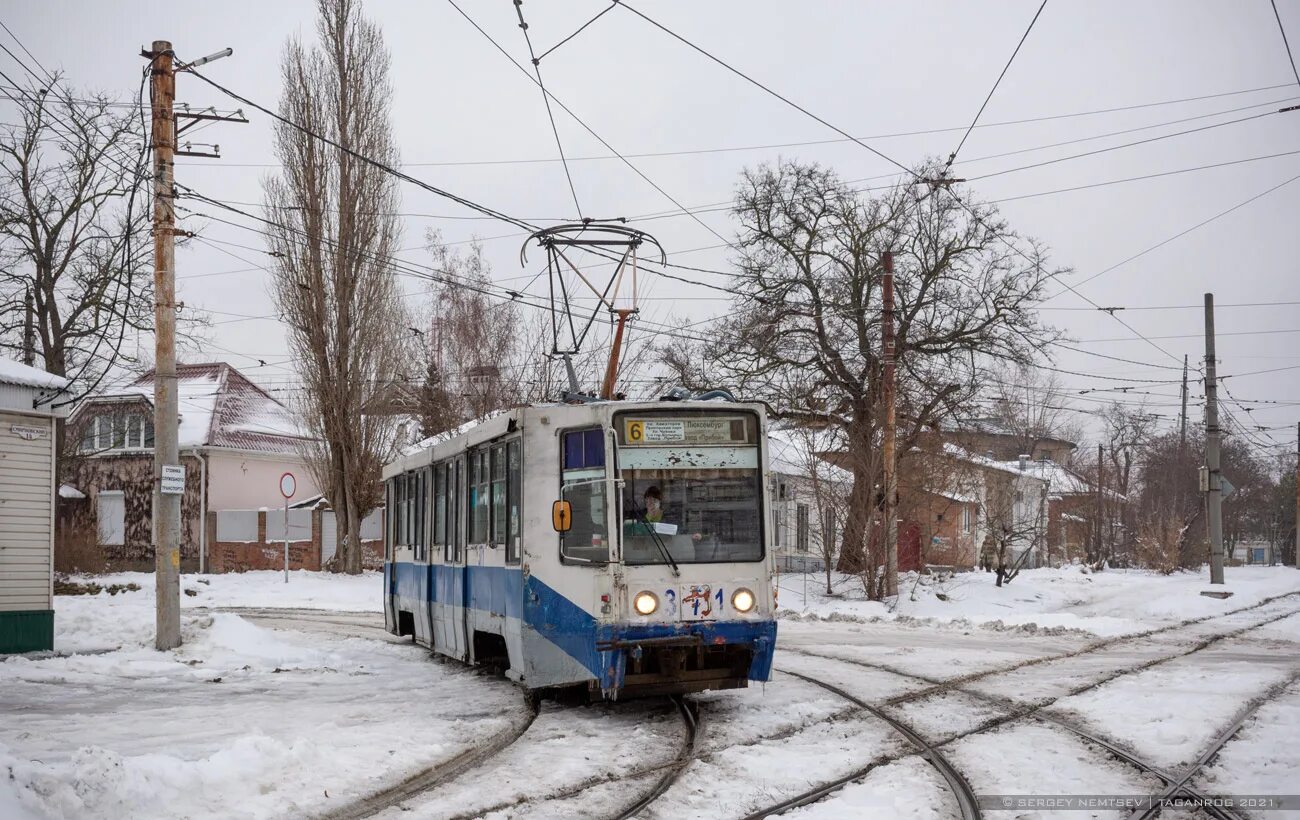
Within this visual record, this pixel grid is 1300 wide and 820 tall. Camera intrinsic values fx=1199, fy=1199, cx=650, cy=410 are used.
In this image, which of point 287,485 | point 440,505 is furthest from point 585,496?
point 287,485

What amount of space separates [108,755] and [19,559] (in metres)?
9.34

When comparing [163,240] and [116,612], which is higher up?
[163,240]

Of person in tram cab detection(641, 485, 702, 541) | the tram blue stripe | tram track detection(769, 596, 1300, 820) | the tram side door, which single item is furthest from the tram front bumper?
the tram side door

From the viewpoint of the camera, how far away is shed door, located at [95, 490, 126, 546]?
42.8 metres

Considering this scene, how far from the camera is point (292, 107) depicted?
34.7m

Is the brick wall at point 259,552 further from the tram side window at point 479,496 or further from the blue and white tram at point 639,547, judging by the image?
the blue and white tram at point 639,547

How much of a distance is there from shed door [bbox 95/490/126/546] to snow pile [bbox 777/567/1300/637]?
24851 millimetres

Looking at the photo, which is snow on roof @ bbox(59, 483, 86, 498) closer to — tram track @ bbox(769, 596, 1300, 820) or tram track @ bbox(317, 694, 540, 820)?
tram track @ bbox(769, 596, 1300, 820)

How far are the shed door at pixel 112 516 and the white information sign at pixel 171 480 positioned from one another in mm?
30436

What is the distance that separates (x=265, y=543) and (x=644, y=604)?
33.7 m

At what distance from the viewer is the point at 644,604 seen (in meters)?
10.0

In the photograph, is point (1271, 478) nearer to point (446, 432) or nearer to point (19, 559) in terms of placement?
point (446, 432)

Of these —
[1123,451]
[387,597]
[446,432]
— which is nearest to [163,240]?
[387,597]

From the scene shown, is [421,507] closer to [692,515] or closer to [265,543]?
[692,515]
